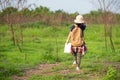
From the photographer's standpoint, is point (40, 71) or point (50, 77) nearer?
point (50, 77)

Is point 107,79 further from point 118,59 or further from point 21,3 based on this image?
point 21,3

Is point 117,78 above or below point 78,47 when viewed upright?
below

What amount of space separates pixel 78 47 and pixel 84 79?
1580 millimetres

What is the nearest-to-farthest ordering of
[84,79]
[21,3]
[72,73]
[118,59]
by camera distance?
[84,79], [72,73], [118,59], [21,3]

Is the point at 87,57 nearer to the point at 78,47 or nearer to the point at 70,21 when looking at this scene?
the point at 78,47

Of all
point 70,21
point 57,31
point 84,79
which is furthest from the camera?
point 70,21

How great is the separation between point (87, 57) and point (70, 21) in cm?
2419

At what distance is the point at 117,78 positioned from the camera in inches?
337

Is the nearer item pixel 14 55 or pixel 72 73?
pixel 72 73

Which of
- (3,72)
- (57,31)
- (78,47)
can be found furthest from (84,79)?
(57,31)

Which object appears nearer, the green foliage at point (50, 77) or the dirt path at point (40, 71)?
the green foliage at point (50, 77)

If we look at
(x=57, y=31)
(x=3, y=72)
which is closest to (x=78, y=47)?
(x=3, y=72)

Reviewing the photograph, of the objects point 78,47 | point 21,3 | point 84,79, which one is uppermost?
point 21,3

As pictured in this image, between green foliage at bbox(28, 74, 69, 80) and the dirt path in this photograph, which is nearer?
green foliage at bbox(28, 74, 69, 80)
